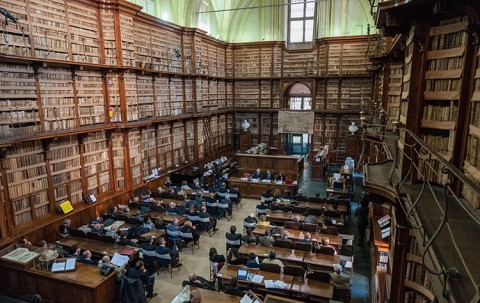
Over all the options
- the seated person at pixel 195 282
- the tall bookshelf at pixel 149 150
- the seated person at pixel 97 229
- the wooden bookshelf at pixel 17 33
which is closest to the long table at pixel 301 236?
the seated person at pixel 195 282

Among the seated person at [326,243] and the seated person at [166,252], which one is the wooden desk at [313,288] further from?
the seated person at [166,252]

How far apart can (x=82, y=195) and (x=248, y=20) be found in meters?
16.2

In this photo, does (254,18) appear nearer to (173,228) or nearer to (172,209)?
(172,209)

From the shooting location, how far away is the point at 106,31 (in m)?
10.7

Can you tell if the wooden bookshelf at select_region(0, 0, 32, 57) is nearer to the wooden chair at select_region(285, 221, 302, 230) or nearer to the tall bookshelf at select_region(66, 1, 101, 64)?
the tall bookshelf at select_region(66, 1, 101, 64)

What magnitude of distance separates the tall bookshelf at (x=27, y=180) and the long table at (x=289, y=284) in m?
5.83

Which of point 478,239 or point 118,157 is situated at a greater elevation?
point 478,239

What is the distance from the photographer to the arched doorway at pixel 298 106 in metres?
21.1

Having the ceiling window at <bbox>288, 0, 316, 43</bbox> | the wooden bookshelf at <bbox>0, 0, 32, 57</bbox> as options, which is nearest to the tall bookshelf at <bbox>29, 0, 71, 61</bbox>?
the wooden bookshelf at <bbox>0, 0, 32, 57</bbox>

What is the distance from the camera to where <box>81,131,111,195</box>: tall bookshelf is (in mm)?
10486

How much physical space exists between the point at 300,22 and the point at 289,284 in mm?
18280

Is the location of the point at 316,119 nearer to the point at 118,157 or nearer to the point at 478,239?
the point at 118,157

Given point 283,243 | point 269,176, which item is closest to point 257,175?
point 269,176

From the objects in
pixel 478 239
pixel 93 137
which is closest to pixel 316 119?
pixel 93 137
